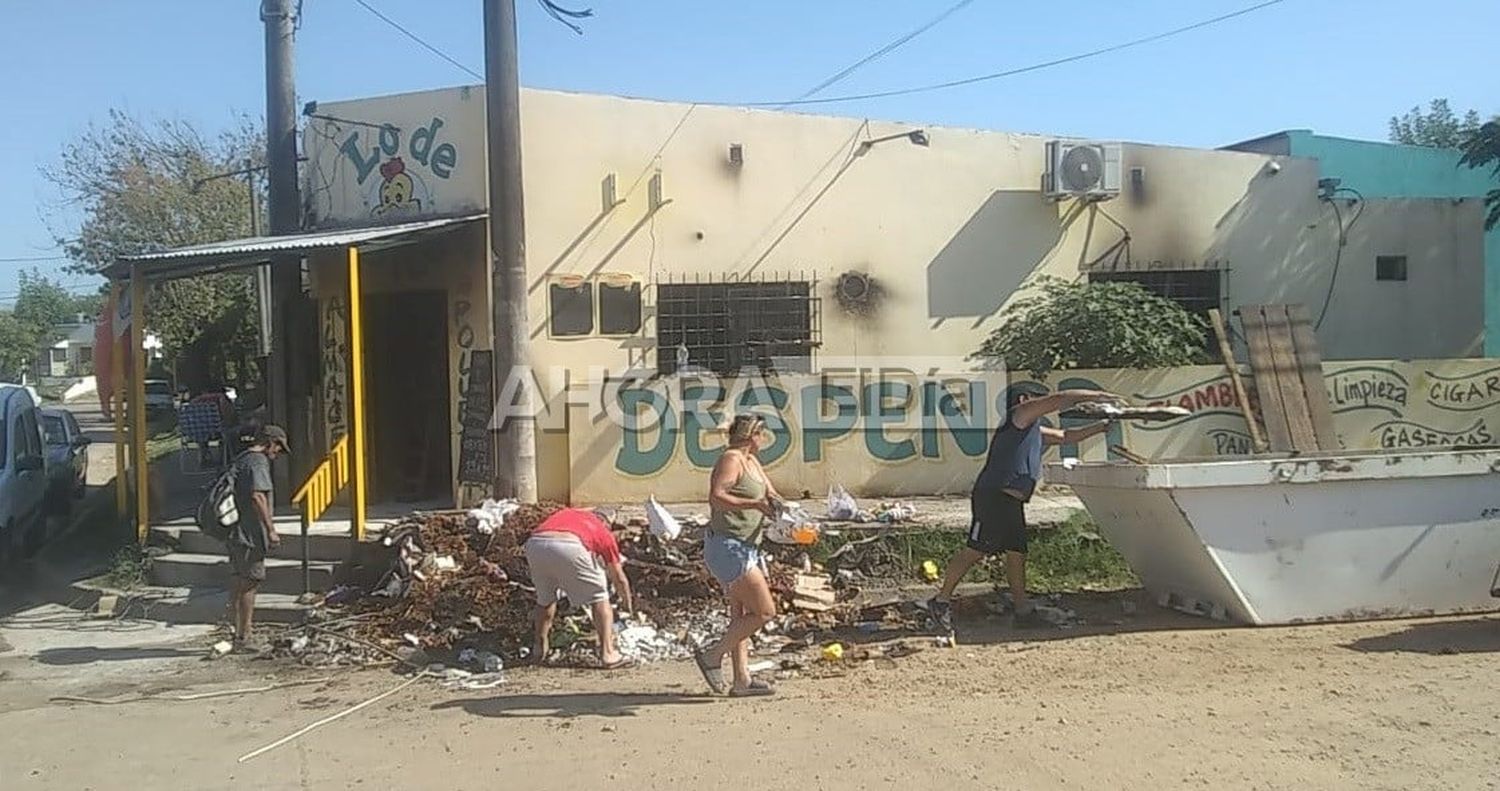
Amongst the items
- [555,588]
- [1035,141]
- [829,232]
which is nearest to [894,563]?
[555,588]

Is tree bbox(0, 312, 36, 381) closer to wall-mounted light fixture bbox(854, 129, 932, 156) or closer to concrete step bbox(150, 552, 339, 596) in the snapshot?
concrete step bbox(150, 552, 339, 596)

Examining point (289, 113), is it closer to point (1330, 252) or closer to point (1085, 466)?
point (1085, 466)

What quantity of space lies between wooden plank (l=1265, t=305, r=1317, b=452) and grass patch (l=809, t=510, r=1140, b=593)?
264 cm

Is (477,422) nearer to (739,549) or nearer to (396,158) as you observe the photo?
(396,158)

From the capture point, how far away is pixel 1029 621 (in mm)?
8805

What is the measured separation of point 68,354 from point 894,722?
9447 cm

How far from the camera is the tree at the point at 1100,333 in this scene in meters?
12.9

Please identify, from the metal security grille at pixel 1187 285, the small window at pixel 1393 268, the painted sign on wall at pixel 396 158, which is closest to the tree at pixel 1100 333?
the metal security grille at pixel 1187 285

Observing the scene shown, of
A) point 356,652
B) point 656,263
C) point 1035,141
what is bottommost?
point 356,652

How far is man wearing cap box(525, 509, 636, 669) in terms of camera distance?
7855 mm

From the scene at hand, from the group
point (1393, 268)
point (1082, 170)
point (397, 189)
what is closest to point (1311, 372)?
point (1082, 170)

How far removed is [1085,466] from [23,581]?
9.71 meters

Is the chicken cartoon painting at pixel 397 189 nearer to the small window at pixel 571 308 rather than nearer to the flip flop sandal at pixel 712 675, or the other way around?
the small window at pixel 571 308

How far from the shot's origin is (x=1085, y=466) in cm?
883
